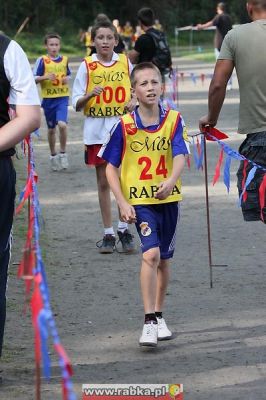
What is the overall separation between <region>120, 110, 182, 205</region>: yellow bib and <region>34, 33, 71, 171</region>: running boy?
796 centimetres

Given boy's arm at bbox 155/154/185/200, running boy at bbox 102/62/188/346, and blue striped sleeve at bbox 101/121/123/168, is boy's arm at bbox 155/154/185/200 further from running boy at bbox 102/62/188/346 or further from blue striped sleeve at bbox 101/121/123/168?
blue striped sleeve at bbox 101/121/123/168

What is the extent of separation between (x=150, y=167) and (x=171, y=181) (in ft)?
0.87

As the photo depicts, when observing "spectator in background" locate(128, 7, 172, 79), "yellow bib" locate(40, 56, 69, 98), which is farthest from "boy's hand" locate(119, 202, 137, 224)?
"spectator in background" locate(128, 7, 172, 79)

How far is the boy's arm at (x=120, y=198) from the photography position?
6816 mm

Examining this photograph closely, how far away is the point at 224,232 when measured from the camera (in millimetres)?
10570

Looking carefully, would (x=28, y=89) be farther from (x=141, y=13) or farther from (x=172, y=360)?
(x=141, y=13)

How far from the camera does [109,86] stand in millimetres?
9938

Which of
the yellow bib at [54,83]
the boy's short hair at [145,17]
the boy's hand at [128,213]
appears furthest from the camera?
the boy's short hair at [145,17]

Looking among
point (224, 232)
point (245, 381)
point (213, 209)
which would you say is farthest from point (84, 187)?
point (245, 381)

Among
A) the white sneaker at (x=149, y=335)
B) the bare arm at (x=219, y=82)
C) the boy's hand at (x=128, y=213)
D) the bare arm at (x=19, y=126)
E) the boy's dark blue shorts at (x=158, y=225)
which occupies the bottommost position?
the white sneaker at (x=149, y=335)

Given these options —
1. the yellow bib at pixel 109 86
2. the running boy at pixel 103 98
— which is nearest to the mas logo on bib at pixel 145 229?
the running boy at pixel 103 98

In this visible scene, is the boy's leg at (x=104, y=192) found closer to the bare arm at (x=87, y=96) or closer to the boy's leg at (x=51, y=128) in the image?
the bare arm at (x=87, y=96)

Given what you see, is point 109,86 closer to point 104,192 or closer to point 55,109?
point 104,192

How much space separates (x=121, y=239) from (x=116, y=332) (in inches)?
102
